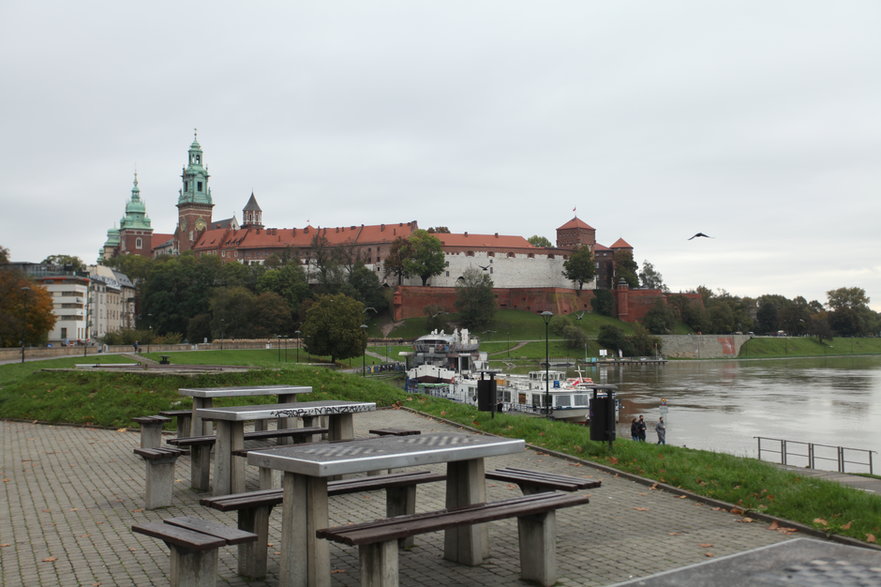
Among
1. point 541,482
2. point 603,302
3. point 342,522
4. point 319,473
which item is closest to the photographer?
point 319,473

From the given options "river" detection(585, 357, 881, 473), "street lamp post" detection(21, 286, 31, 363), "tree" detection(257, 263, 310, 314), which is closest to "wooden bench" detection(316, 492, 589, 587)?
"river" detection(585, 357, 881, 473)

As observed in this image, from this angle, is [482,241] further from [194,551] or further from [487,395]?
[194,551]

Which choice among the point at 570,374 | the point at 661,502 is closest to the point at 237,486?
the point at 661,502

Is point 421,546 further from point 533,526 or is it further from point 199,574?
point 199,574

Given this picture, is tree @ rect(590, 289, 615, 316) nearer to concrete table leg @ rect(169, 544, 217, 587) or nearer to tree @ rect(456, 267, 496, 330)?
tree @ rect(456, 267, 496, 330)

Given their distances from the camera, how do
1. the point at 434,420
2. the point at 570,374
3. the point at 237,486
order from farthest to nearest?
the point at 570,374
the point at 434,420
the point at 237,486

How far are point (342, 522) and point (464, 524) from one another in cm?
281

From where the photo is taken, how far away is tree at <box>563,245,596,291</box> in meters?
108

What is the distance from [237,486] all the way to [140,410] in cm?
867

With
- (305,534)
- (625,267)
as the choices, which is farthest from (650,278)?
(305,534)

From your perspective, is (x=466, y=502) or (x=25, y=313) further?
(x=25, y=313)

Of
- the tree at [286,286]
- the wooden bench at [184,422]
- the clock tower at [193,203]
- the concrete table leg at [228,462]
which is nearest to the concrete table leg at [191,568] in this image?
the concrete table leg at [228,462]

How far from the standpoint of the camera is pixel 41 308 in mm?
52844

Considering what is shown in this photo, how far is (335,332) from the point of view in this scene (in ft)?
178
